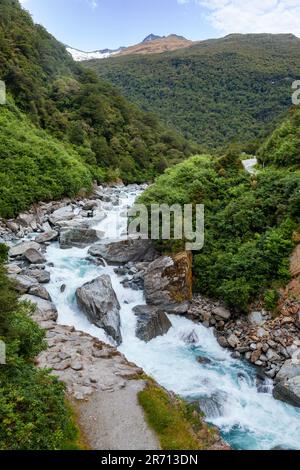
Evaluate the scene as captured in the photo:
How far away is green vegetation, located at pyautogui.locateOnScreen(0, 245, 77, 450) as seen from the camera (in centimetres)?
780

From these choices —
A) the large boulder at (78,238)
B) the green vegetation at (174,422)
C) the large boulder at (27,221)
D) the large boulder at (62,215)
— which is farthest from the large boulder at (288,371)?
the large boulder at (27,221)

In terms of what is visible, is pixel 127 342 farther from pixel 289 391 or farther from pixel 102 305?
pixel 289 391

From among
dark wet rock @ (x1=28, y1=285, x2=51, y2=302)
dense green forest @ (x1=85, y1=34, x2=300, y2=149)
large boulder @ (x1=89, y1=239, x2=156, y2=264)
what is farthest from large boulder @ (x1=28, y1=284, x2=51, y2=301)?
dense green forest @ (x1=85, y1=34, x2=300, y2=149)

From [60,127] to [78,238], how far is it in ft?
78.6

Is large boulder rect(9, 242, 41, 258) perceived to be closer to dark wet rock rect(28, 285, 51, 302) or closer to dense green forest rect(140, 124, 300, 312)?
dark wet rock rect(28, 285, 51, 302)

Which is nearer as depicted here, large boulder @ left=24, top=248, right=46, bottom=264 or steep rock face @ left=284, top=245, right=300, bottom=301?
steep rock face @ left=284, top=245, right=300, bottom=301

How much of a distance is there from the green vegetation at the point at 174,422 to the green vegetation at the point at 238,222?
6.66m

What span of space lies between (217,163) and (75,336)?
593 inches

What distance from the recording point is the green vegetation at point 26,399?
307 inches

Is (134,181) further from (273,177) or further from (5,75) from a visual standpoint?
(273,177)

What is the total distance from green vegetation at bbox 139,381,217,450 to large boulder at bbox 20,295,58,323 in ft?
18.5

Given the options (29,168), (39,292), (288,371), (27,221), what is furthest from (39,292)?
(29,168)

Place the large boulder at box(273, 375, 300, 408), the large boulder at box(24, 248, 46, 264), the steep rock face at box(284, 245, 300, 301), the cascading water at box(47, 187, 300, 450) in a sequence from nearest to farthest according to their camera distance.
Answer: the cascading water at box(47, 187, 300, 450) → the large boulder at box(273, 375, 300, 408) → the steep rock face at box(284, 245, 300, 301) → the large boulder at box(24, 248, 46, 264)

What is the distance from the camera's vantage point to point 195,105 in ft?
328
